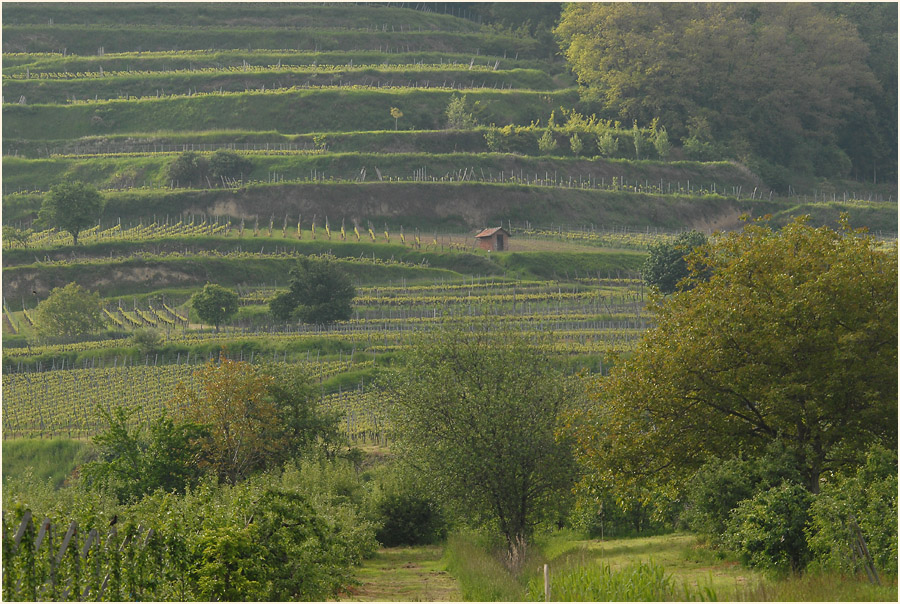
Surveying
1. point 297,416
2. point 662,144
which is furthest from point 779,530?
point 662,144

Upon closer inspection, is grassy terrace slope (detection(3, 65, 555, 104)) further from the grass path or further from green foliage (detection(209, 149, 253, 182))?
the grass path

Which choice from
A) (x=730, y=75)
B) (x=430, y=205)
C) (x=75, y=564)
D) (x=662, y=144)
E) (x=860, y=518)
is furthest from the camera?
(x=730, y=75)

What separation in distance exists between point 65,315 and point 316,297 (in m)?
18.1

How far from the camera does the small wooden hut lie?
9725 cm

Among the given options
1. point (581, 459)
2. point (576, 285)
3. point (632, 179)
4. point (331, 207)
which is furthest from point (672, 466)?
point (632, 179)

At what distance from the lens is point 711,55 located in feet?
492

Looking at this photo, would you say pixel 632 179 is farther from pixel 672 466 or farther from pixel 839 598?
pixel 839 598

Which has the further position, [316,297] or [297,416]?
[316,297]

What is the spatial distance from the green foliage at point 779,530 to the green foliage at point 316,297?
52838 mm

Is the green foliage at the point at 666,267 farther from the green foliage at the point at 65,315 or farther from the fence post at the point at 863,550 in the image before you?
the fence post at the point at 863,550

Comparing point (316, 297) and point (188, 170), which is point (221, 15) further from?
point (316, 297)

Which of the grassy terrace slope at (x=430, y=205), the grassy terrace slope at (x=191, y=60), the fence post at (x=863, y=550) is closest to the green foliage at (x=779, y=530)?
the fence post at (x=863, y=550)

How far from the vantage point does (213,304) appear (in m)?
76.1

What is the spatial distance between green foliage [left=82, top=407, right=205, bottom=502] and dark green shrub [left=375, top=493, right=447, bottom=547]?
723cm
